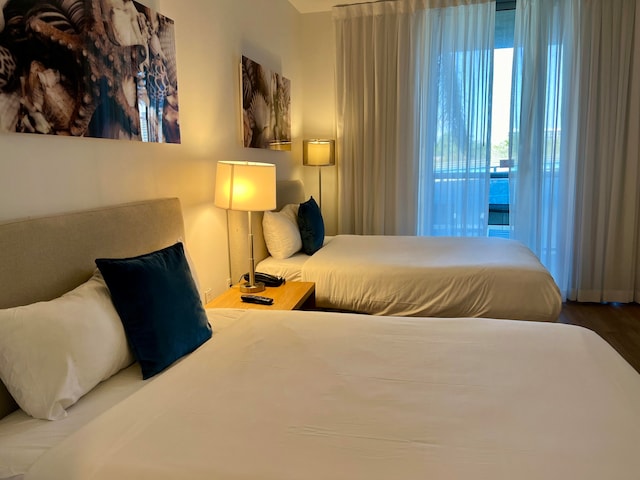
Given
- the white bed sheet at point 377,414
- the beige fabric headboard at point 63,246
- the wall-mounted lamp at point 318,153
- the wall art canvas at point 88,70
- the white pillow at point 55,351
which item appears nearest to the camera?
the white bed sheet at point 377,414

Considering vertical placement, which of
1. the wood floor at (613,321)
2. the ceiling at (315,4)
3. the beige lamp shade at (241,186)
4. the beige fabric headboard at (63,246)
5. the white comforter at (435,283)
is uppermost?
the ceiling at (315,4)

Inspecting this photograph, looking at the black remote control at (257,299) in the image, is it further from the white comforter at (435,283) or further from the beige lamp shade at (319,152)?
the beige lamp shade at (319,152)

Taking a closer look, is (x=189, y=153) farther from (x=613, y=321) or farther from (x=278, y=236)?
(x=613, y=321)

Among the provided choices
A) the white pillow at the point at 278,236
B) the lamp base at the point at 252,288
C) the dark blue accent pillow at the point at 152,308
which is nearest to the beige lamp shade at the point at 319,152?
the white pillow at the point at 278,236

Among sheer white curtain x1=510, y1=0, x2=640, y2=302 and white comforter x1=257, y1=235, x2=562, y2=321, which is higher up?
sheer white curtain x1=510, y1=0, x2=640, y2=302

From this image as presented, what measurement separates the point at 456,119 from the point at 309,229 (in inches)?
75.9

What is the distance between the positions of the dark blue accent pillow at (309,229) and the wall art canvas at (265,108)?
24.6 inches

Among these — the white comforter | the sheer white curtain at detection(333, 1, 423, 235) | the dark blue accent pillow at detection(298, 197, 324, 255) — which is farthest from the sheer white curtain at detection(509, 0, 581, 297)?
the dark blue accent pillow at detection(298, 197, 324, 255)

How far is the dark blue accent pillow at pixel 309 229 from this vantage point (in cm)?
347

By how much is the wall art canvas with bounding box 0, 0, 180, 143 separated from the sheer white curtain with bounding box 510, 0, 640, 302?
3.21m

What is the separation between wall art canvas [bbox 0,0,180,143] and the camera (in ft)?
4.80

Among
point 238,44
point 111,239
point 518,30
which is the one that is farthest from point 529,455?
point 518,30

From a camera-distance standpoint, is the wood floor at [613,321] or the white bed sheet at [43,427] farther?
the wood floor at [613,321]

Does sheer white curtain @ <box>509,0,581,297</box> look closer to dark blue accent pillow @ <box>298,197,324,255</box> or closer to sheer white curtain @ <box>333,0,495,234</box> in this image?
sheer white curtain @ <box>333,0,495,234</box>
